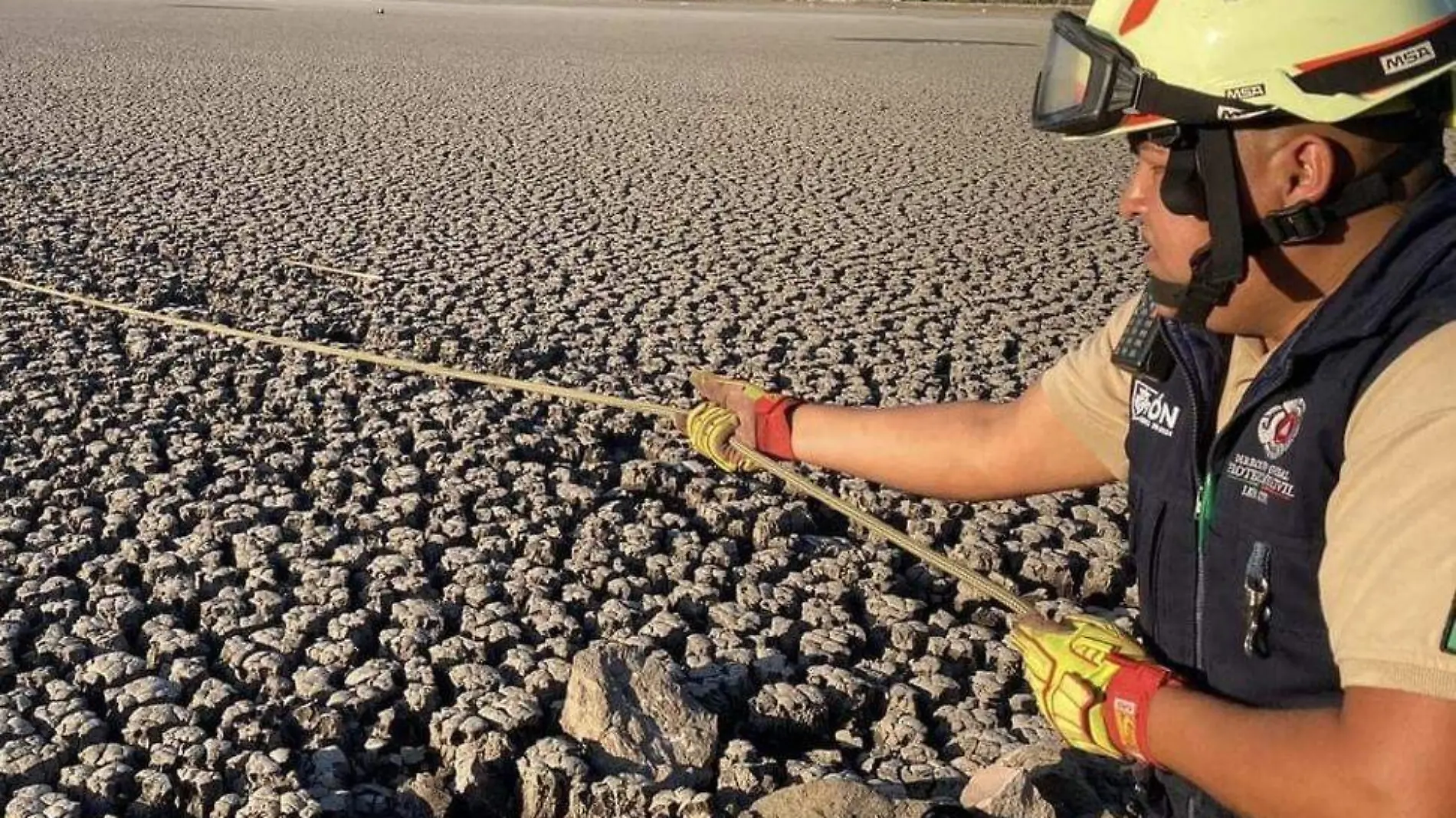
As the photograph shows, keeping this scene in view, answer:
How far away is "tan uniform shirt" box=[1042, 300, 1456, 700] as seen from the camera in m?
1.13

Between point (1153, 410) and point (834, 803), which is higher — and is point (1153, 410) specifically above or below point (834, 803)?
above

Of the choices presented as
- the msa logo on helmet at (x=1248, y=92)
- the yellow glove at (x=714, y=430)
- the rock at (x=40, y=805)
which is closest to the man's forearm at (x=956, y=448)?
the yellow glove at (x=714, y=430)

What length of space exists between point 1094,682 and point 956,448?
1.70 ft

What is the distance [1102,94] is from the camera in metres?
1.47

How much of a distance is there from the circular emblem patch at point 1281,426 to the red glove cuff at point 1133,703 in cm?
26

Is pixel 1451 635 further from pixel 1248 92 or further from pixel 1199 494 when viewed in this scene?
pixel 1248 92

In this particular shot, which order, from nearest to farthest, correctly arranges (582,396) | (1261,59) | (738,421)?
1. (1261,59)
2. (738,421)
3. (582,396)

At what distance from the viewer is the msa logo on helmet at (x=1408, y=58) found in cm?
132

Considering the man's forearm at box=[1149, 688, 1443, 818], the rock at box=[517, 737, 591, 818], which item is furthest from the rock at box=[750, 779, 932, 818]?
the man's forearm at box=[1149, 688, 1443, 818]

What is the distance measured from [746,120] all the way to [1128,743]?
25.3ft

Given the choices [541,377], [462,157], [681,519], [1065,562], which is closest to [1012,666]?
[1065,562]

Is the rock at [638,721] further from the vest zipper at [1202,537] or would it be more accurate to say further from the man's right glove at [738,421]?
the vest zipper at [1202,537]

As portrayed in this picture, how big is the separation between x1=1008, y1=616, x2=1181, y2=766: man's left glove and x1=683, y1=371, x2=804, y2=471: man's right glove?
0.62m

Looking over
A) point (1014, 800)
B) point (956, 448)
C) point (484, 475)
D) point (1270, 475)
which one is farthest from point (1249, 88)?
point (484, 475)
